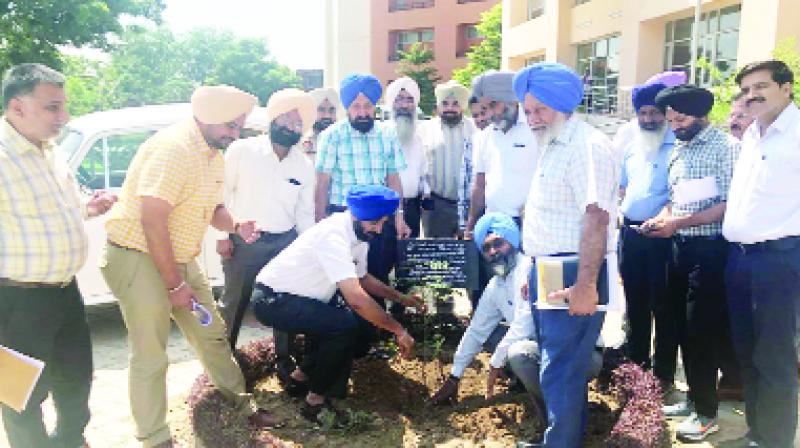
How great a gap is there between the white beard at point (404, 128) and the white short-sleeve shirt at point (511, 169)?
1.07 meters

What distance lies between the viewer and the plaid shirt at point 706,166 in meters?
3.51

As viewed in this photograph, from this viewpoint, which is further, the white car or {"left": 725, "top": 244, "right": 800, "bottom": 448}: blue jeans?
the white car

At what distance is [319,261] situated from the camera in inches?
138

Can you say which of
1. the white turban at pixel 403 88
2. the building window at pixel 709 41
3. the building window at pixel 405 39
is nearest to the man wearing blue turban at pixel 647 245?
the white turban at pixel 403 88

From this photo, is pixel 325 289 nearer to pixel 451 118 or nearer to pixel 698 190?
pixel 698 190

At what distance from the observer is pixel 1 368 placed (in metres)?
2.73

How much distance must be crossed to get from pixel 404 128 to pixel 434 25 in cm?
3330

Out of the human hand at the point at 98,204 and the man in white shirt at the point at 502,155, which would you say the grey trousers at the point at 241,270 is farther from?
the man in white shirt at the point at 502,155

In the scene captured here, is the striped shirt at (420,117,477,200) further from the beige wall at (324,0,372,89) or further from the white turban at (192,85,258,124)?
the beige wall at (324,0,372,89)

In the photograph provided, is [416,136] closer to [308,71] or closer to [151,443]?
[151,443]

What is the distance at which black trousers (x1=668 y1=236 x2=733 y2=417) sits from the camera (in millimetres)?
3547

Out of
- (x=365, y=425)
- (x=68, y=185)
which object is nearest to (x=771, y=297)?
(x=365, y=425)

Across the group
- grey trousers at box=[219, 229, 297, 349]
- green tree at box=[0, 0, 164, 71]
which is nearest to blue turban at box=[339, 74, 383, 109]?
grey trousers at box=[219, 229, 297, 349]

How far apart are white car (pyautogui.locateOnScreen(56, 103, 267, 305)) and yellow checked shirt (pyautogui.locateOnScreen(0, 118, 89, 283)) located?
2361 millimetres
